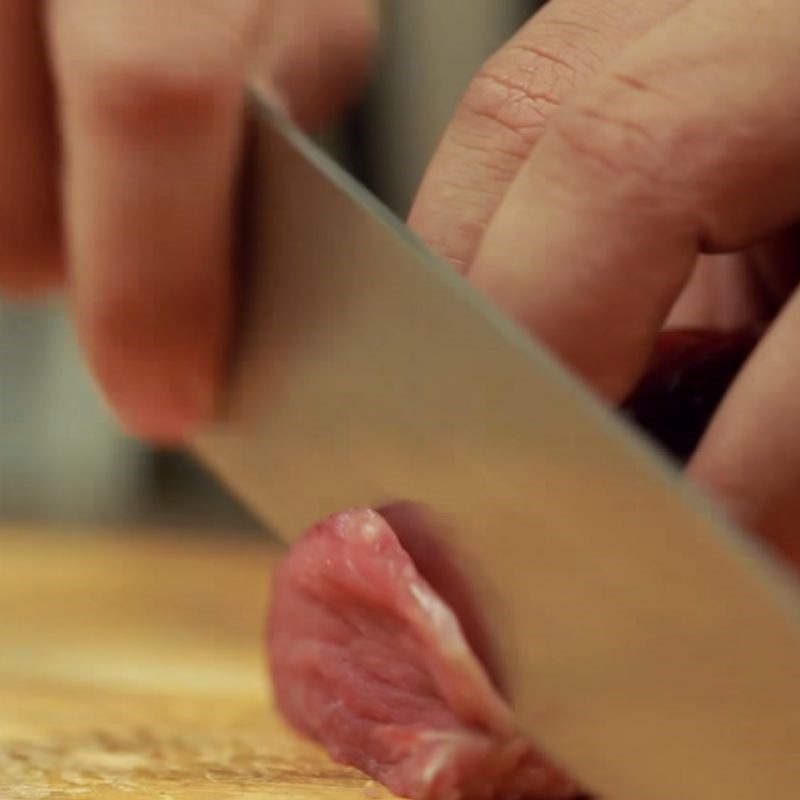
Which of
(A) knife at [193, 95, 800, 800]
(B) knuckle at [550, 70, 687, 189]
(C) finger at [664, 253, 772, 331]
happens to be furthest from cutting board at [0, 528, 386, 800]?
(C) finger at [664, 253, 772, 331]

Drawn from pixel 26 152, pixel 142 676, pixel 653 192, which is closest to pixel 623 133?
pixel 653 192

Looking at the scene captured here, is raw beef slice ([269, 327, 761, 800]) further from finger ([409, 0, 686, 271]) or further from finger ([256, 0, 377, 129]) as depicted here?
Result: finger ([256, 0, 377, 129])

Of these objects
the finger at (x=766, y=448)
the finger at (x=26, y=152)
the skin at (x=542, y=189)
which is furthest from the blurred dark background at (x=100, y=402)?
the finger at (x=766, y=448)

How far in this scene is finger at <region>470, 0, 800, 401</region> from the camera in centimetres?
114

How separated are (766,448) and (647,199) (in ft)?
0.78

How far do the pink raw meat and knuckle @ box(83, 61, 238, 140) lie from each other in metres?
0.43

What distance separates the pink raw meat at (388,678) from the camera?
4.39ft

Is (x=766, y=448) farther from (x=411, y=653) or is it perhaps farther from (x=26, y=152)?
(x=26, y=152)

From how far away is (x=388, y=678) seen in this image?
148 cm

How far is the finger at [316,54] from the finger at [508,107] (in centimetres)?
16

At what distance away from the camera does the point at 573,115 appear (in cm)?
121

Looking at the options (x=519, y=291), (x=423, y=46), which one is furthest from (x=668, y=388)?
(x=423, y=46)

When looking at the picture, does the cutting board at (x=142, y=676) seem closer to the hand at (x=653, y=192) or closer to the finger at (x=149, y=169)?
the finger at (x=149, y=169)

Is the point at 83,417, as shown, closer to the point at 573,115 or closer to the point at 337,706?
the point at 337,706
